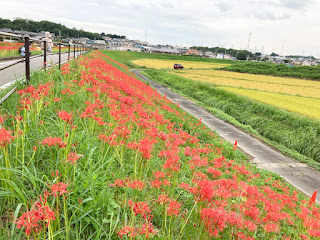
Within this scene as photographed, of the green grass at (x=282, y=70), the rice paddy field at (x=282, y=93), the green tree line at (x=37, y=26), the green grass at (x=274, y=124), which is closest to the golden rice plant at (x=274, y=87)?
the rice paddy field at (x=282, y=93)

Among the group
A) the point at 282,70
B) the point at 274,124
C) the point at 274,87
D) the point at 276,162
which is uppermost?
the point at 282,70

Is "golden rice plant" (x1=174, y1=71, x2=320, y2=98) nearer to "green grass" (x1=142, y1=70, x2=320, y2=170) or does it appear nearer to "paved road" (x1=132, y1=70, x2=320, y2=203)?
"green grass" (x1=142, y1=70, x2=320, y2=170)

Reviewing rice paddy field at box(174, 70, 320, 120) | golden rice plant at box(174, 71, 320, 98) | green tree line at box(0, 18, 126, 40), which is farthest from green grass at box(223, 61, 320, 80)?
green tree line at box(0, 18, 126, 40)

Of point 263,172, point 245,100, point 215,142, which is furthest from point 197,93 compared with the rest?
point 263,172

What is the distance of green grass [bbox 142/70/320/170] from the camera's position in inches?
451

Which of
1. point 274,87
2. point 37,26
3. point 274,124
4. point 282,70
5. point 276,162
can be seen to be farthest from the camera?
point 37,26

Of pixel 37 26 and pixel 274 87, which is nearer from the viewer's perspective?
pixel 274 87

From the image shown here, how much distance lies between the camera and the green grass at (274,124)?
451 inches

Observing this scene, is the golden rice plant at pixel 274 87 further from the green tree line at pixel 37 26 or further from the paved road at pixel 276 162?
the green tree line at pixel 37 26

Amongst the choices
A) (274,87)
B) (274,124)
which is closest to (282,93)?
(274,87)

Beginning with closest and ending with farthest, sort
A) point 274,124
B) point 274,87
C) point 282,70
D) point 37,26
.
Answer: point 274,124
point 274,87
point 282,70
point 37,26

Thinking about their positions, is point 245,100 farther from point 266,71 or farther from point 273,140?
point 266,71

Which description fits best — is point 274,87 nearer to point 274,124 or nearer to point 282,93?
point 282,93

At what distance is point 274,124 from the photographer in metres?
14.1
